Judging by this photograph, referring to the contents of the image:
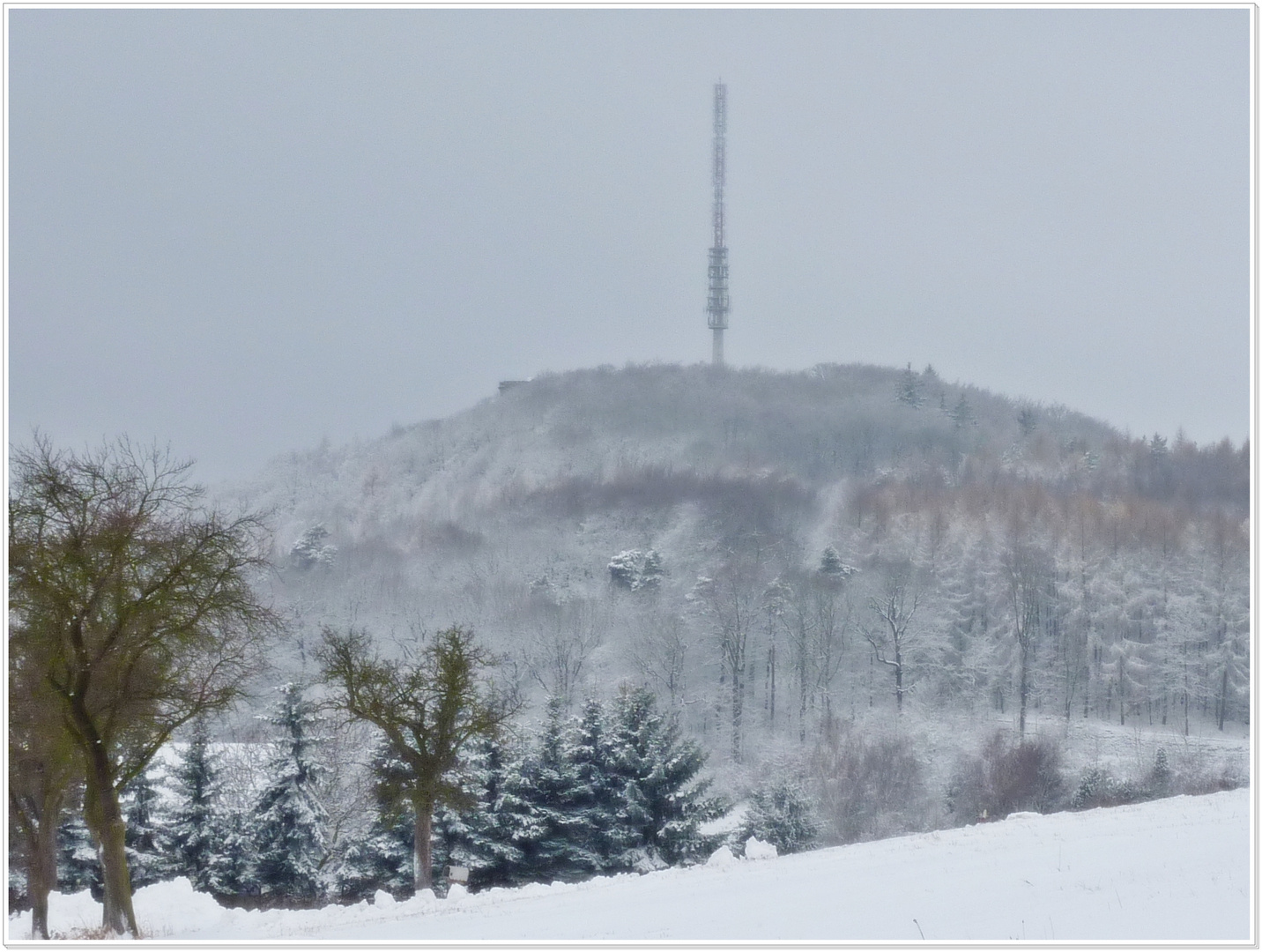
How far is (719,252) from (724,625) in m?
82.6

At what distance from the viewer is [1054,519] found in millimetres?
95000

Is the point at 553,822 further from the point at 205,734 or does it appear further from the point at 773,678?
the point at 773,678

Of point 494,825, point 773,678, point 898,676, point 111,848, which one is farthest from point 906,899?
point 773,678

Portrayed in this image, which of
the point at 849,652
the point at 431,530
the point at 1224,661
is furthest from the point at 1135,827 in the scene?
the point at 431,530

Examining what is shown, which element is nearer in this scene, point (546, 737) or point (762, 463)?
point (546, 737)

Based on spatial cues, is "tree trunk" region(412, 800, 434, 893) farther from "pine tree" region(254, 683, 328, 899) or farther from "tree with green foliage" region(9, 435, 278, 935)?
"tree with green foliage" region(9, 435, 278, 935)

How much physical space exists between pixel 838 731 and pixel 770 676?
38.6ft

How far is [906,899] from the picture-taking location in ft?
37.7

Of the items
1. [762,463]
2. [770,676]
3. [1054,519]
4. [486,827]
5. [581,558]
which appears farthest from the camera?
[762,463]

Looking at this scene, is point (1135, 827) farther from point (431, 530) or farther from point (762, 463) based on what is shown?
point (762, 463)

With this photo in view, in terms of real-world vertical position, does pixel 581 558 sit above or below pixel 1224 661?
above

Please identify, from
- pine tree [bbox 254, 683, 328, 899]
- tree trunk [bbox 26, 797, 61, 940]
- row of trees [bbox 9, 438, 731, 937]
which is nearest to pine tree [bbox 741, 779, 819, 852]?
row of trees [bbox 9, 438, 731, 937]

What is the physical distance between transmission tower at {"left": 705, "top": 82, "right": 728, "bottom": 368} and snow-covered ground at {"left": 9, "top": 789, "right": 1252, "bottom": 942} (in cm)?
14067

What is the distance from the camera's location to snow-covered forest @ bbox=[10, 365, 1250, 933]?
29.2m
